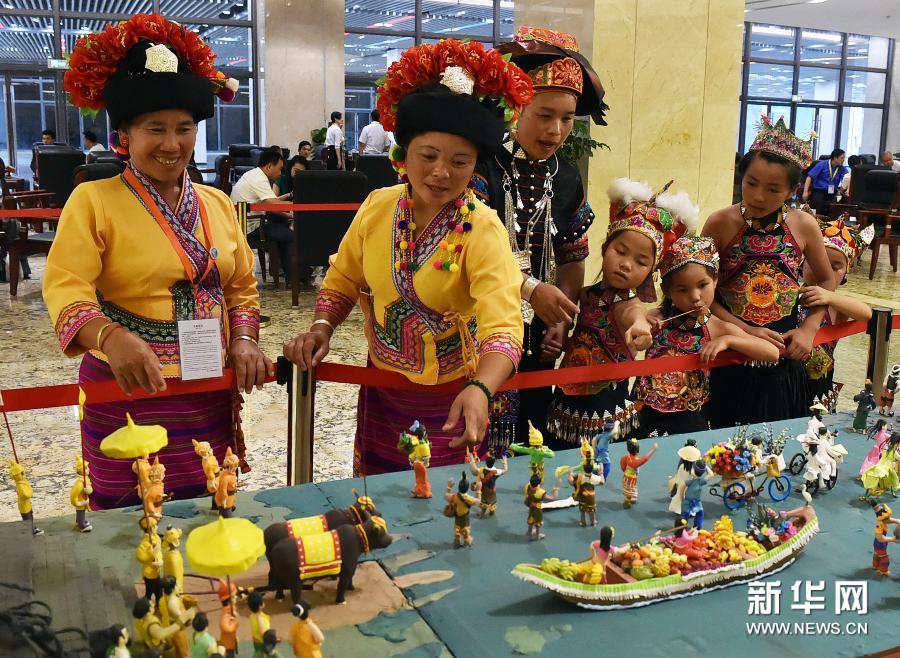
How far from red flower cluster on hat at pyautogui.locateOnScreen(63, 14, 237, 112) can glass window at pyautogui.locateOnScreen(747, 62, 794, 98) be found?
18.9 meters

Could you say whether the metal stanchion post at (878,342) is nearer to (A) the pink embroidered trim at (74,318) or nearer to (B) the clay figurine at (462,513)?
(B) the clay figurine at (462,513)

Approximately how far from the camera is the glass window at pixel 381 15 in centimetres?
1537

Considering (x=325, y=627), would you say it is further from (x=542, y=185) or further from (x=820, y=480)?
(x=542, y=185)

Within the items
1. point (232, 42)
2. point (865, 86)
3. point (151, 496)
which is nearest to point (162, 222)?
point (151, 496)

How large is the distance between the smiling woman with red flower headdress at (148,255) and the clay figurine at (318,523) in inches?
20.9

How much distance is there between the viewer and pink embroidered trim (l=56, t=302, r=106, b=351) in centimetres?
176

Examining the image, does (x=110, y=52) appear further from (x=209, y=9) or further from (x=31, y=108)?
(x=31, y=108)

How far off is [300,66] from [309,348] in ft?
41.0

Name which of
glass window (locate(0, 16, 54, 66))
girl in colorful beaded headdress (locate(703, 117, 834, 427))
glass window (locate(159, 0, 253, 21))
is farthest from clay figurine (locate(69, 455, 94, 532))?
glass window (locate(159, 0, 253, 21))

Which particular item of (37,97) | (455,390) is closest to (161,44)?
(455,390)

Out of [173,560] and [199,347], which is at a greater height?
[199,347]

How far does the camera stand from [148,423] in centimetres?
198

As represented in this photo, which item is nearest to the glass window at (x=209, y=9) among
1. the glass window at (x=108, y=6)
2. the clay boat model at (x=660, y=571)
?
the glass window at (x=108, y=6)

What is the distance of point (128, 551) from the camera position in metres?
1.55
